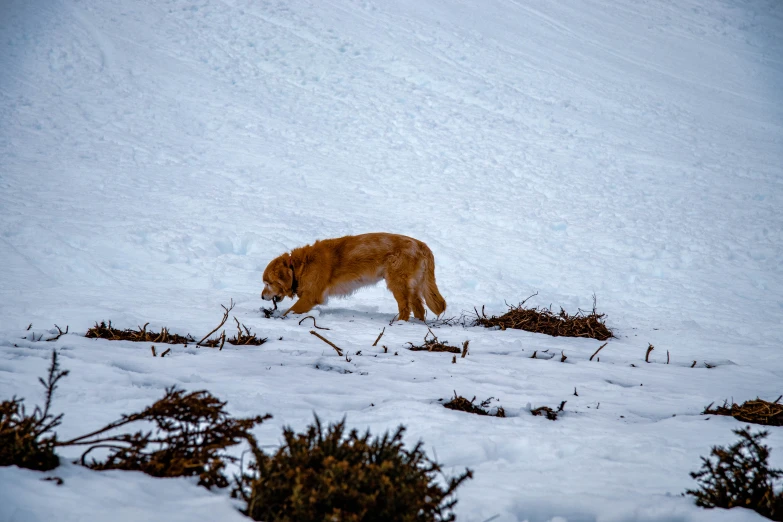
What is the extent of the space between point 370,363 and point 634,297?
706 centimetres

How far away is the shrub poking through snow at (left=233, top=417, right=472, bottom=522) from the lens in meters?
1.55

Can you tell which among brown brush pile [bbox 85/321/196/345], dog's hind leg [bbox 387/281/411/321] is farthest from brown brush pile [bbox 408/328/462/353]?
dog's hind leg [bbox 387/281/411/321]

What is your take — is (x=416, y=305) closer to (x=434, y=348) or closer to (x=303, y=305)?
(x=303, y=305)

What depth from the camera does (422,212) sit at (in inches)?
519

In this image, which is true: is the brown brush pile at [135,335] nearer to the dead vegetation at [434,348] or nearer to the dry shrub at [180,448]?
the dead vegetation at [434,348]

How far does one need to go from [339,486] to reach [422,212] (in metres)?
11.8

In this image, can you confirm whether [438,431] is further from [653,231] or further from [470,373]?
[653,231]

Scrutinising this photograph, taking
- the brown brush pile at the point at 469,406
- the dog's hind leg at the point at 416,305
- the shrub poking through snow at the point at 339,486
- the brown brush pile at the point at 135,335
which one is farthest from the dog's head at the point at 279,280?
the shrub poking through snow at the point at 339,486

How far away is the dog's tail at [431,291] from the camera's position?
720 cm

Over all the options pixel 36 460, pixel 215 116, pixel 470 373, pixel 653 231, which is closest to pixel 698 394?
pixel 470 373

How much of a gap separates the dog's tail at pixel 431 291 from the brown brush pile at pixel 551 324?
2.14 ft

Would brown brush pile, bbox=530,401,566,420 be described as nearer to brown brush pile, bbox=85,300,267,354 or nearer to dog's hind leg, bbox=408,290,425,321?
brown brush pile, bbox=85,300,267,354

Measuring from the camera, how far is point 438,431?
109 inches

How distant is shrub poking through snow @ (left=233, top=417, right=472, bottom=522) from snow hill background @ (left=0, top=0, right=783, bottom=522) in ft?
0.67
